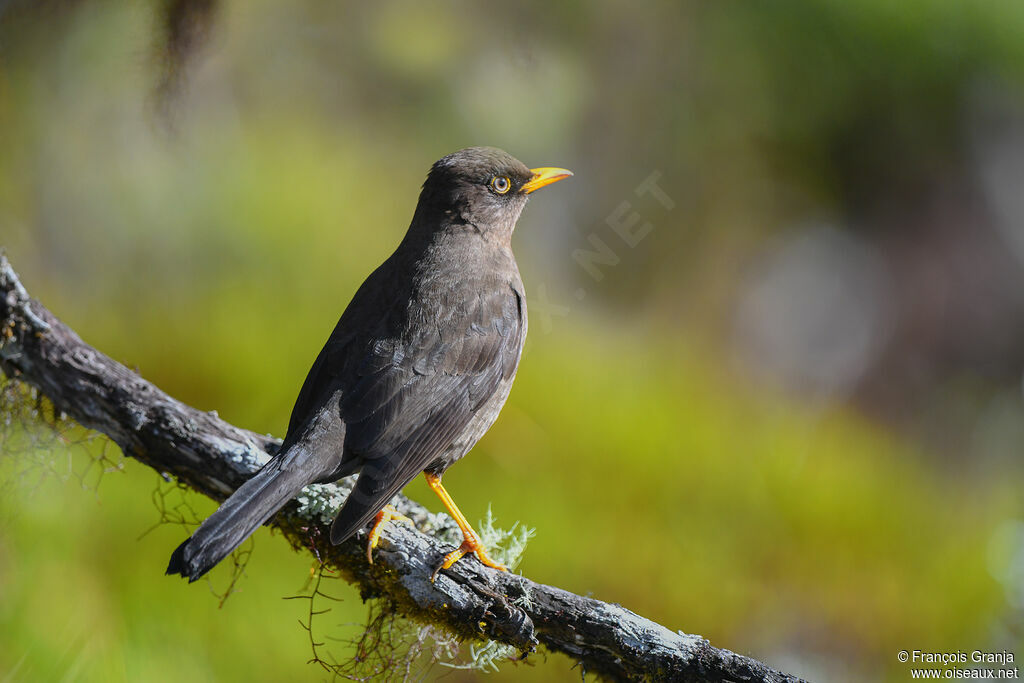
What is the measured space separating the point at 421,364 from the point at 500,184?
753 millimetres

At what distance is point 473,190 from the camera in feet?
9.02

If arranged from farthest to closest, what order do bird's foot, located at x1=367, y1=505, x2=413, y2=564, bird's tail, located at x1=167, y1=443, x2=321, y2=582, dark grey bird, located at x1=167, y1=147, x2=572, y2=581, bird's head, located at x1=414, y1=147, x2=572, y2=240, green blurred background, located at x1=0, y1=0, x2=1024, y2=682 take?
green blurred background, located at x1=0, y1=0, x2=1024, y2=682 < bird's head, located at x1=414, y1=147, x2=572, y2=240 < bird's foot, located at x1=367, y1=505, x2=413, y2=564 < dark grey bird, located at x1=167, y1=147, x2=572, y2=581 < bird's tail, located at x1=167, y1=443, x2=321, y2=582

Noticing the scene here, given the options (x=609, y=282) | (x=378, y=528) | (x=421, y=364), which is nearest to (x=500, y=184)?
(x=421, y=364)

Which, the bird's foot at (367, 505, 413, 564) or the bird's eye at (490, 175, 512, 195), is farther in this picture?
the bird's eye at (490, 175, 512, 195)

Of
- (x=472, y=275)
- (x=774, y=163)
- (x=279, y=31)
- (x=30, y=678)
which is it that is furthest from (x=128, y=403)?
(x=774, y=163)

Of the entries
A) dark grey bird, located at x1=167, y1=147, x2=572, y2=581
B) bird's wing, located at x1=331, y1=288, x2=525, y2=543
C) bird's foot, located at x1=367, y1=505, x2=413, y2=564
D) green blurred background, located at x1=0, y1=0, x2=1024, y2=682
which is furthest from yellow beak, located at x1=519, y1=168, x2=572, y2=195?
green blurred background, located at x1=0, y1=0, x2=1024, y2=682

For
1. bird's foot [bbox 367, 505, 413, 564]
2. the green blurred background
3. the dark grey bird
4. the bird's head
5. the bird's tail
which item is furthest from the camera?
the green blurred background

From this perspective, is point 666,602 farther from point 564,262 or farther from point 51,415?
point 51,415

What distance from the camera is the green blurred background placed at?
13.1ft

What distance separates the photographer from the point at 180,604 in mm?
3748

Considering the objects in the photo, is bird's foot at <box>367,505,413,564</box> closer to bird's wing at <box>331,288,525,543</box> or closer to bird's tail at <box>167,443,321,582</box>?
bird's wing at <box>331,288,525,543</box>

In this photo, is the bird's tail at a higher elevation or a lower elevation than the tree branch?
lower

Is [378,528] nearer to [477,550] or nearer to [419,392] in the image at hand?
[477,550]

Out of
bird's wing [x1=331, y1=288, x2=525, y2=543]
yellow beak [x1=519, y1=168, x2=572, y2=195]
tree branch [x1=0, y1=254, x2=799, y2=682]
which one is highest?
yellow beak [x1=519, y1=168, x2=572, y2=195]
